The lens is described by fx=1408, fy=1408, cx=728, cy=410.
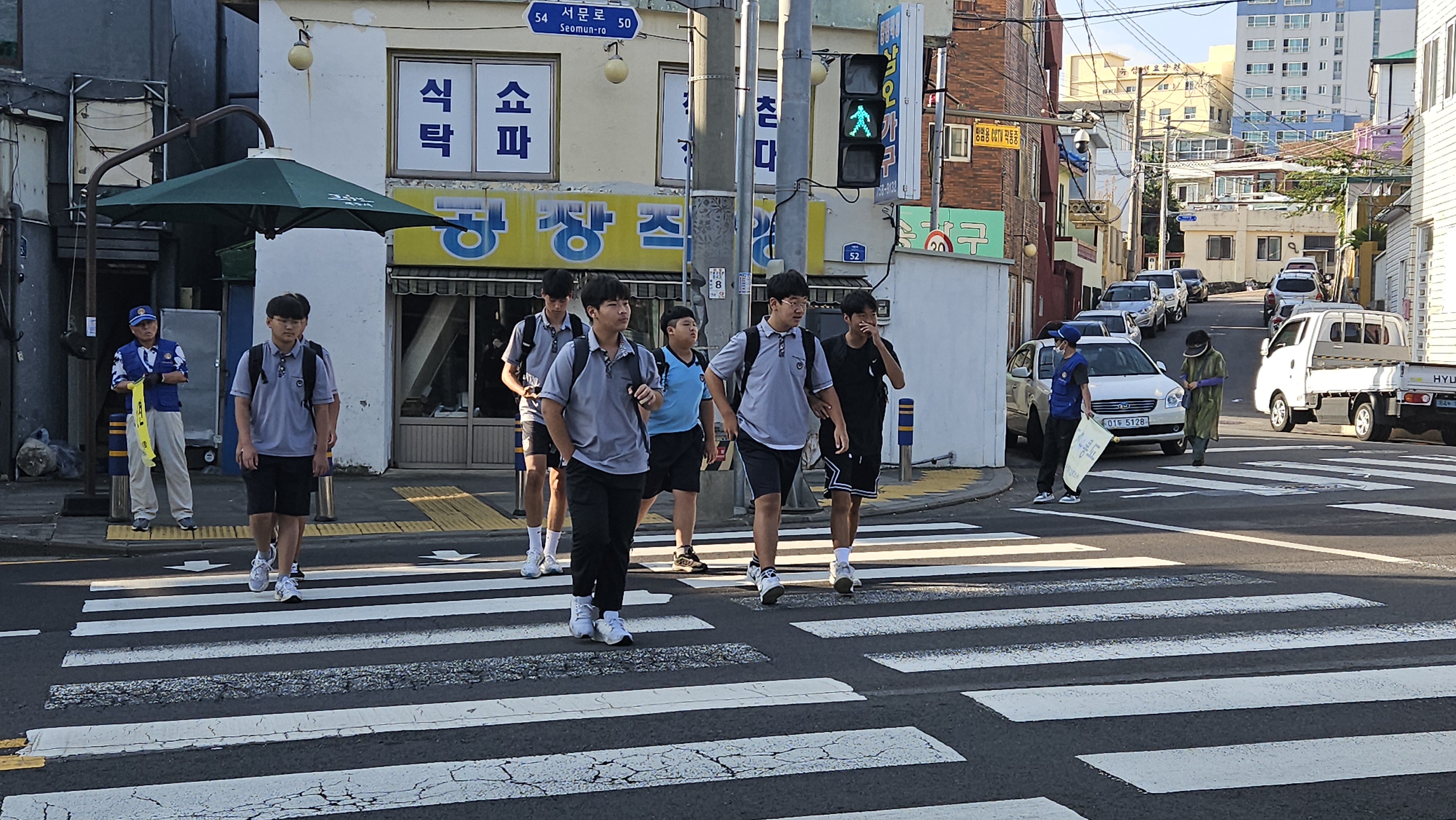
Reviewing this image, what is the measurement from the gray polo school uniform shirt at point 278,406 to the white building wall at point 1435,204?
25882 millimetres

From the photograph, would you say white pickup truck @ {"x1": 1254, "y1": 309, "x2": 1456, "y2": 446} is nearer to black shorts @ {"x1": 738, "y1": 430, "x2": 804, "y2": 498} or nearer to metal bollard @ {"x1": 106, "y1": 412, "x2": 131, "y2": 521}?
black shorts @ {"x1": 738, "y1": 430, "x2": 804, "y2": 498}

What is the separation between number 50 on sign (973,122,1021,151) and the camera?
29395mm

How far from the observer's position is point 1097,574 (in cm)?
955

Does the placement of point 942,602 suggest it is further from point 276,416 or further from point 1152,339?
point 1152,339

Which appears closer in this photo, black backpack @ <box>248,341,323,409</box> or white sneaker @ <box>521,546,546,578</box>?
black backpack @ <box>248,341,323,409</box>

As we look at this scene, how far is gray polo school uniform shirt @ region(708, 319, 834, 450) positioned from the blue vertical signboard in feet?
29.1

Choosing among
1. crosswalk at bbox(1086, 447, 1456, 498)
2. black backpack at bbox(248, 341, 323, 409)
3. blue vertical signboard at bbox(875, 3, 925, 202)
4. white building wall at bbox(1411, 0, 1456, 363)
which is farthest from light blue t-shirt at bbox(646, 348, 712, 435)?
white building wall at bbox(1411, 0, 1456, 363)

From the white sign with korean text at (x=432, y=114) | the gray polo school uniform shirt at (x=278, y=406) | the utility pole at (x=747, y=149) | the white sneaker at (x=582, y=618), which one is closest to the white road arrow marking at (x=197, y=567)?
the gray polo school uniform shirt at (x=278, y=406)

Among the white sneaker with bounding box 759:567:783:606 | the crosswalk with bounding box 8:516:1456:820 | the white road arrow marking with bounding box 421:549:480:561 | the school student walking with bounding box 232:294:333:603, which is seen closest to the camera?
the crosswalk with bounding box 8:516:1456:820

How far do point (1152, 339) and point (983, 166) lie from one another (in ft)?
43.3

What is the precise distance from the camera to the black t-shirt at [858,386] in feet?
28.7

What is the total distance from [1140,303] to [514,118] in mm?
32441

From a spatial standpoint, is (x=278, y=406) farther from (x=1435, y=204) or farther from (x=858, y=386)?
(x=1435, y=204)

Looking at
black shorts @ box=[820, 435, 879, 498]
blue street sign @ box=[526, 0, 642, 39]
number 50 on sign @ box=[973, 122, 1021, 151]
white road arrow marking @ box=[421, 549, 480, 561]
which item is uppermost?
number 50 on sign @ box=[973, 122, 1021, 151]
